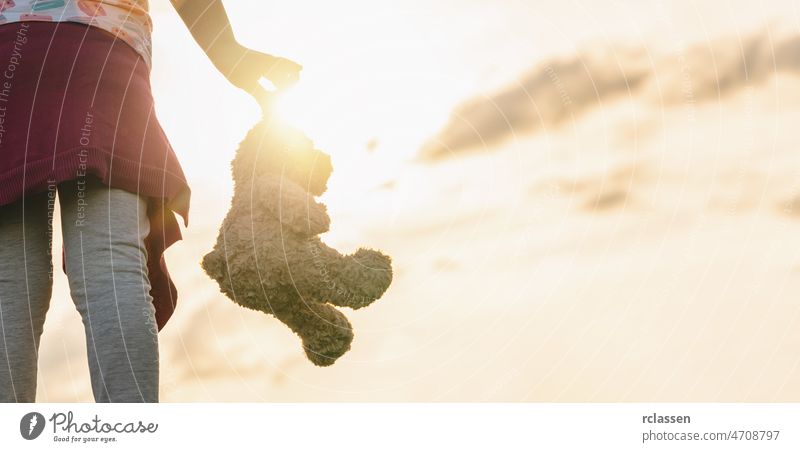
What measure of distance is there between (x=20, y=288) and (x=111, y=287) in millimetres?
313

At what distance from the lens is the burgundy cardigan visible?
161 centimetres

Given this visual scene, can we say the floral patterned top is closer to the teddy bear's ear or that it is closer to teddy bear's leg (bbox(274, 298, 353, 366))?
the teddy bear's ear

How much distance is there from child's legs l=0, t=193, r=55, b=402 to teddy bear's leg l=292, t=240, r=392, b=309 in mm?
578

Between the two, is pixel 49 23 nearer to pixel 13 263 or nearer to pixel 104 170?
pixel 104 170

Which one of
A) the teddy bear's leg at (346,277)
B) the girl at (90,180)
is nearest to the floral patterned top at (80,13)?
the girl at (90,180)

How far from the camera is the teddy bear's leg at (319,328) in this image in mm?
1825

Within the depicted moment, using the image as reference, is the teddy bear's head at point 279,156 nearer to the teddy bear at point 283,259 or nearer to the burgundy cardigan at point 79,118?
the teddy bear at point 283,259

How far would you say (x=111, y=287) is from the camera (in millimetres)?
1535

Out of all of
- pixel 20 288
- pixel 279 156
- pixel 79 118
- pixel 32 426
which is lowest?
pixel 32 426

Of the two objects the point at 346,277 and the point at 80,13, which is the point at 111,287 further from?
the point at 80,13

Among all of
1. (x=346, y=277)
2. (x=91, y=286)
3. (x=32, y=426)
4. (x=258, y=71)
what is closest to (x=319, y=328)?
(x=346, y=277)

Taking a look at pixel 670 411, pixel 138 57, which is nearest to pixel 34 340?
pixel 138 57

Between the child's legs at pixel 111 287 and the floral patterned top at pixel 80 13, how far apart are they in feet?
1.29

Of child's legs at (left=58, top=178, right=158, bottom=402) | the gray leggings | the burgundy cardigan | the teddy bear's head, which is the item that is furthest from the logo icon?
the teddy bear's head
